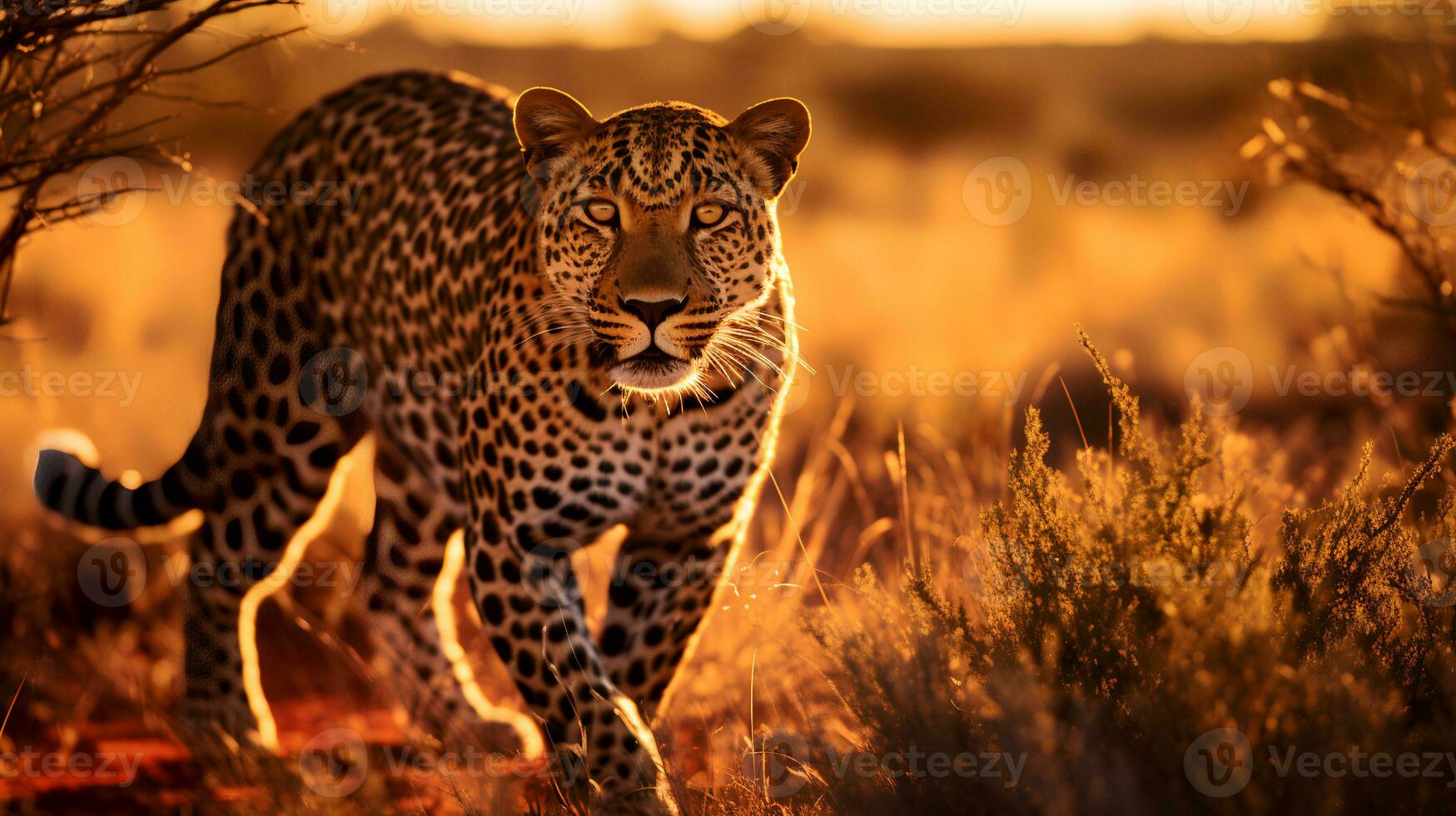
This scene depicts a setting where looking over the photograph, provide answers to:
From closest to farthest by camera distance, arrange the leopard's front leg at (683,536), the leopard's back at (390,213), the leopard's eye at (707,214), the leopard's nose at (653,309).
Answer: the leopard's nose at (653,309), the leopard's eye at (707,214), the leopard's front leg at (683,536), the leopard's back at (390,213)

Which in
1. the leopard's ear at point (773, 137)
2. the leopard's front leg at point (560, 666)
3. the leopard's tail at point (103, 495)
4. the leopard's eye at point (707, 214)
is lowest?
the leopard's front leg at point (560, 666)

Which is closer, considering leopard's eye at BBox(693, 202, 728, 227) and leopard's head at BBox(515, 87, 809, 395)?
leopard's head at BBox(515, 87, 809, 395)

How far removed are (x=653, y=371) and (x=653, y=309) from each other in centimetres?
17

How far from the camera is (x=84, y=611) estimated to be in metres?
6.52

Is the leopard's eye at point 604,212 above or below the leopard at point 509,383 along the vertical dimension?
above

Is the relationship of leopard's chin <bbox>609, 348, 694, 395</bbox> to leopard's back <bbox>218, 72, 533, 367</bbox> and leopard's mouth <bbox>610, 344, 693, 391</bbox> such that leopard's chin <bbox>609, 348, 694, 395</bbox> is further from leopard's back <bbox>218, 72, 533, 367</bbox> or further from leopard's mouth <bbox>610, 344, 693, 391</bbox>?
leopard's back <bbox>218, 72, 533, 367</bbox>

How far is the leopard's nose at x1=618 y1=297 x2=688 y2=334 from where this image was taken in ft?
12.2

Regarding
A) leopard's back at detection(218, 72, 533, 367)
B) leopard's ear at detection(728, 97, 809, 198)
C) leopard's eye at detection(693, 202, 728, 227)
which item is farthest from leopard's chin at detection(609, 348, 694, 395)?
leopard's back at detection(218, 72, 533, 367)

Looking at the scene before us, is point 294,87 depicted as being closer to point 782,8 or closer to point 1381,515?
point 782,8

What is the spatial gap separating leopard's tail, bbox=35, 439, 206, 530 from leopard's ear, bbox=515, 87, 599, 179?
1.97m

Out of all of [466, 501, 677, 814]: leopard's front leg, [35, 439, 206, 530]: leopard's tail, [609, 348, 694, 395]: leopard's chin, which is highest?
[609, 348, 694, 395]: leopard's chin

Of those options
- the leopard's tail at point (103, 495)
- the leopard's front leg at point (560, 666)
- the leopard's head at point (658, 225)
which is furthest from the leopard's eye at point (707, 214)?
the leopard's tail at point (103, 495)

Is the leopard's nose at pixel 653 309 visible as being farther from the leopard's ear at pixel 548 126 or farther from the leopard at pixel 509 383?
the leopard's ear at pixel 548 126

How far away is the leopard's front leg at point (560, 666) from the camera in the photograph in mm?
3965
